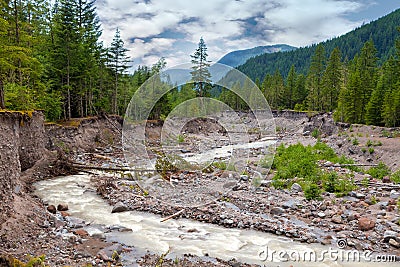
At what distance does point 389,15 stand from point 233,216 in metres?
197

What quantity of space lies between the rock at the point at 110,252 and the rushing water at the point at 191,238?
0.40 m

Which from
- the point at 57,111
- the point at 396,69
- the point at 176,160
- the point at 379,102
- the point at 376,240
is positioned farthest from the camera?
the point at 396,69

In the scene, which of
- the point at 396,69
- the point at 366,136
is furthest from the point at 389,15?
the point at 366,136

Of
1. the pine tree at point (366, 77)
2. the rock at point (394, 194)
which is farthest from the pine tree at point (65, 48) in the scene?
the pine tree at point (366, 77)

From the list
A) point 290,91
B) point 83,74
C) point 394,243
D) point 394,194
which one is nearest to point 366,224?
point 394,243

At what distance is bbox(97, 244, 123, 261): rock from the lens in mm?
7058

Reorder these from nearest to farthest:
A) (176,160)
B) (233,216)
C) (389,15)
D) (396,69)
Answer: (233,216), (176,160), (396,69), (389,15)

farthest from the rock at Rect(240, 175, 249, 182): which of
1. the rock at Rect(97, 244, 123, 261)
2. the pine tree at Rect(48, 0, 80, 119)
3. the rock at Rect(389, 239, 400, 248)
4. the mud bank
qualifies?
the pine tree at Rect(48, 0, 80, 119)

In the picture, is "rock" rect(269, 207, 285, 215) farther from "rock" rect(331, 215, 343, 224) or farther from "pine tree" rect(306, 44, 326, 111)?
"pine tree" rect(306, 44, 326, 111)

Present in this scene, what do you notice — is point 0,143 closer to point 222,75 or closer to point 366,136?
point 222,75

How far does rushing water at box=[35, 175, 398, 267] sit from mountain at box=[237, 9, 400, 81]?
119216mm

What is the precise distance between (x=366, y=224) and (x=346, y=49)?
6431 inches

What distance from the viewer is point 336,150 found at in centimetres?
2312

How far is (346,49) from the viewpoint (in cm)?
14938
